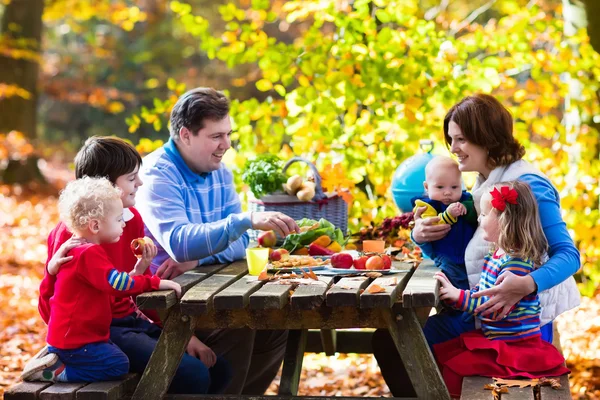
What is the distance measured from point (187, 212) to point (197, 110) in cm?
45

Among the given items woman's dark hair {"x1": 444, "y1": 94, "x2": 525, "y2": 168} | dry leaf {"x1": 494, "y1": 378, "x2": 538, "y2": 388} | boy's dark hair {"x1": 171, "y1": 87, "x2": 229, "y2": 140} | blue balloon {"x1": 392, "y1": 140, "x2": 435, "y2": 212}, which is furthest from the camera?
blue balloon {"x1": 392, "y1": 140, "x2": 435, "y2": 212}

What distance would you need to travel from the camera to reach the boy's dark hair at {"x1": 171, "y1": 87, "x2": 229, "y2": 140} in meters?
3.67

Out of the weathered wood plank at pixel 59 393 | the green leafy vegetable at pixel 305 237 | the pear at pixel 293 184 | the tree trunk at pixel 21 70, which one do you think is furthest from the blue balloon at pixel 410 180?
the tree trunk at pixel 21 70

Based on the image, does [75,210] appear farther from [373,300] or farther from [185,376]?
[373,300]

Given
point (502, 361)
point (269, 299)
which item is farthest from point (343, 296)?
point (502, 361)

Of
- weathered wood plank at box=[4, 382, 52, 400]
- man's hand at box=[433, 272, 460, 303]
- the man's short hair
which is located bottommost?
weathered wood plank at box=[4, 382, 52, 400]

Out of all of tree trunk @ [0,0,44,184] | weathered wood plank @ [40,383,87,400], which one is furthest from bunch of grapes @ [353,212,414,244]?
tree trunk @ [0,0,44,184]

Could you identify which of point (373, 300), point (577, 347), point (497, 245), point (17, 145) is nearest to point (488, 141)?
point (497, 245)

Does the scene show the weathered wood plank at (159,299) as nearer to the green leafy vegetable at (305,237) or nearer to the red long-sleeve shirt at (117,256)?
the red long-sleeve shirt at (117,256)

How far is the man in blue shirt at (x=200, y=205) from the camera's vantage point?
11.1 ft

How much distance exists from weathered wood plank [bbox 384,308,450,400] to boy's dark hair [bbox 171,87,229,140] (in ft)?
4.18

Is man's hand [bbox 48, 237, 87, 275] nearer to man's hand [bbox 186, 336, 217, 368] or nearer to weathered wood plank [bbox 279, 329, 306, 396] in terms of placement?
man's hand [bbox 186, 336, 217, 368]

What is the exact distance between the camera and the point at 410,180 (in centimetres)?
443

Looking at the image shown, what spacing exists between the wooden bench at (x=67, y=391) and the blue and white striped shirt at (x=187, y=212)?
659 mm
